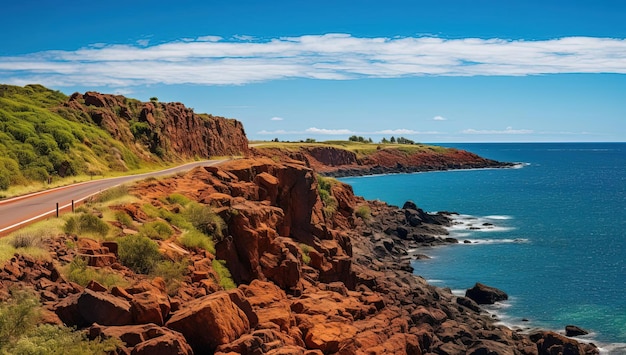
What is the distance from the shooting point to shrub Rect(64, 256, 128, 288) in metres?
17.6

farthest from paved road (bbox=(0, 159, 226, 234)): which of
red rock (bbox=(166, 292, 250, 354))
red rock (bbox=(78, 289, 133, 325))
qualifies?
red rock (bbox=(166, 292, 250, 354))

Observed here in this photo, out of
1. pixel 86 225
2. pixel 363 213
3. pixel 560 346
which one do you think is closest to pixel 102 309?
pixel 86 225

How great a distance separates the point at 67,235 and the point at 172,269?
377 centimetres

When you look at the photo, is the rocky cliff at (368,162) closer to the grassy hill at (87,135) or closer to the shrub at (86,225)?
the grassy hill at (87,135)

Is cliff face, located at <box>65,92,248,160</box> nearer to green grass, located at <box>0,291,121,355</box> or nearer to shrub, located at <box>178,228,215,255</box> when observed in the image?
shrub, located at <box>178,228,215,255</box>

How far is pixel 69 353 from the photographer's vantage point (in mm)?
13273

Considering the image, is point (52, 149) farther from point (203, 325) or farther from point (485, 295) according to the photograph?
point (203, 325)

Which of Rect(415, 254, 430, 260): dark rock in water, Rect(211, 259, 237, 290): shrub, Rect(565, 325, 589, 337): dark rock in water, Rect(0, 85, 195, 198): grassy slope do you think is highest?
Rect(0, 85, 195, 198): grassy slope

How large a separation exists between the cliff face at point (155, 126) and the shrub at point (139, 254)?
135 feet

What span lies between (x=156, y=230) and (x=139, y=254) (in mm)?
3660

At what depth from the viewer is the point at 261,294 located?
915 inches

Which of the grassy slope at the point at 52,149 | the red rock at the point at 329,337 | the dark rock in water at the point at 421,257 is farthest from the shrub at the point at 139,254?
the dark rock in water at the point at 421,257

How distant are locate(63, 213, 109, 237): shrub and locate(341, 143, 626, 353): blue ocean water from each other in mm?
26708

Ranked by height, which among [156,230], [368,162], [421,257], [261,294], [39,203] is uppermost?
[39,203]
